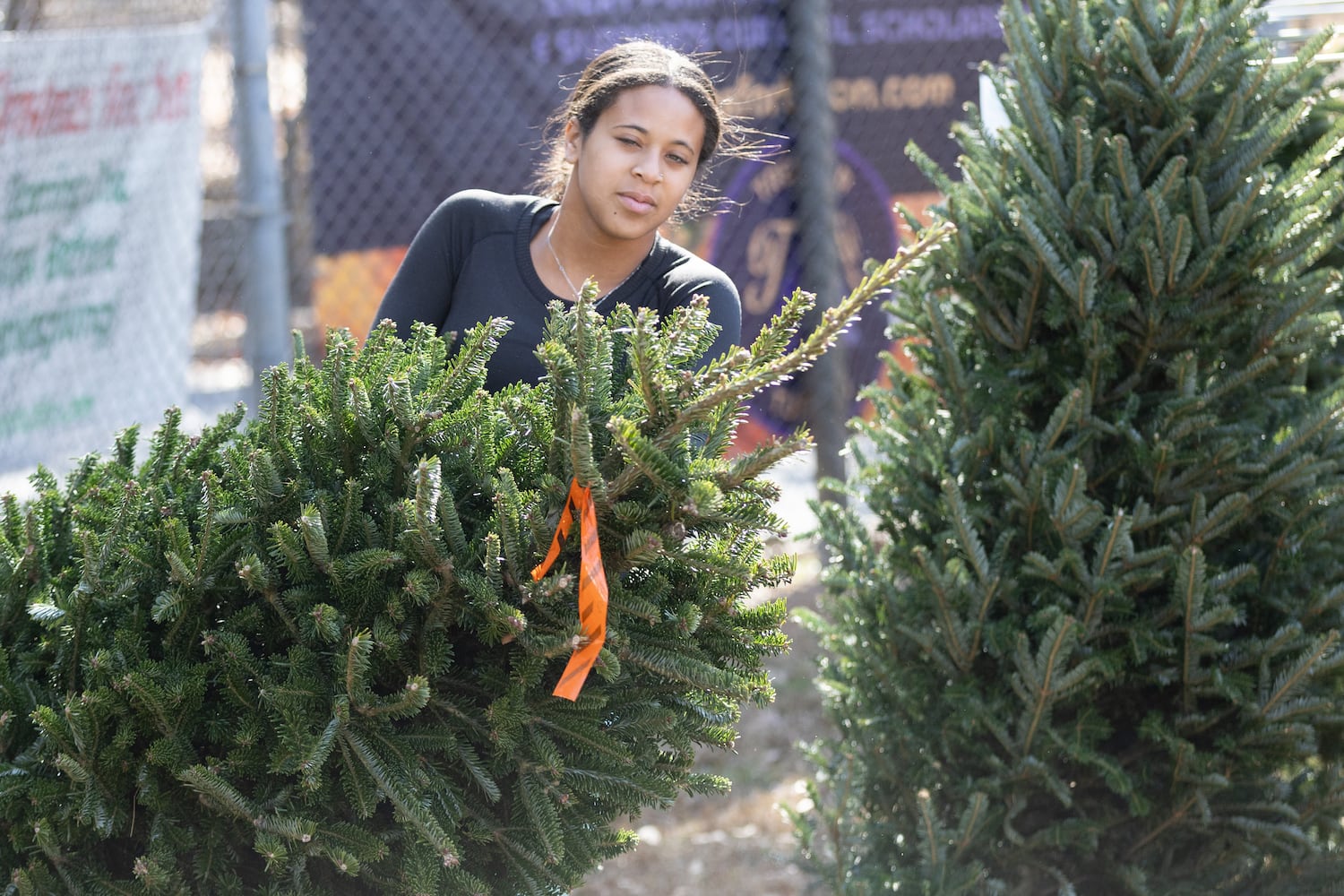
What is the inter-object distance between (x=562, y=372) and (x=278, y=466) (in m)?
0.42

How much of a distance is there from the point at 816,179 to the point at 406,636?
3.78 metres

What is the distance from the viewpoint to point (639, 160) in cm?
238

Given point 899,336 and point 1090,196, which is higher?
point 1090,196

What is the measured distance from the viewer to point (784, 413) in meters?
5.38

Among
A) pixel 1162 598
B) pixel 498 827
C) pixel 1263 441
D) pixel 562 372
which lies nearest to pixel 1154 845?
pixel 1162 598

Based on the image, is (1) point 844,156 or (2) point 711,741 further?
(1) point 844,156

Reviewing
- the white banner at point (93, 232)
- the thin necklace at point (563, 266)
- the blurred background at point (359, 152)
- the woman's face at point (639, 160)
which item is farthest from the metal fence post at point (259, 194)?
the woman's face at point (639, 160)

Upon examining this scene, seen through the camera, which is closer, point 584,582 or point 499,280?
point 584,582

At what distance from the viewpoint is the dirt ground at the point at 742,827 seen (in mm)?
4086

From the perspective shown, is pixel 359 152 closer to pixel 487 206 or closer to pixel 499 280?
pixel 487 206

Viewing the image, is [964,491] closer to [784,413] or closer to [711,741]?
[711,741]

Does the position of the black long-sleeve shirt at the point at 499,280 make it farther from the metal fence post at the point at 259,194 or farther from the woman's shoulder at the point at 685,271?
the metal fence post at the point at 259,194

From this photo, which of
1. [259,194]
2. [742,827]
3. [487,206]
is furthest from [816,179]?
[487,206]

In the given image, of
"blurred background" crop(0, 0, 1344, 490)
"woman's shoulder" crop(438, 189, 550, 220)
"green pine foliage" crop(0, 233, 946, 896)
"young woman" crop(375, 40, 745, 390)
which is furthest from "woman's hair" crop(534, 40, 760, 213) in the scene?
"green pine foliage" crop(0, 233, 946, 896)
